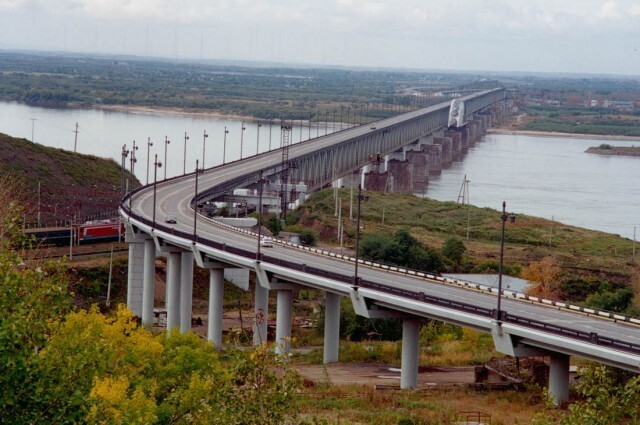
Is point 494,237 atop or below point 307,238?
below

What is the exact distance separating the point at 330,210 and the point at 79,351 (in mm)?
68331

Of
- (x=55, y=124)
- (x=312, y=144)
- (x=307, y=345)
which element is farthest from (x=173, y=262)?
(x=55, y=124)

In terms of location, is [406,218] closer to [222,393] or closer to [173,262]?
[173,262]

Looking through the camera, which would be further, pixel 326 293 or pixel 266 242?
pixel 266 242

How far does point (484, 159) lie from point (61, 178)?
82621mm

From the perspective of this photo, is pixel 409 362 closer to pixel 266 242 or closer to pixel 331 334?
pixel 331 334

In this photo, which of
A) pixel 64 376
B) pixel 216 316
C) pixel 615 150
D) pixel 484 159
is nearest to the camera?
pixel 64 376

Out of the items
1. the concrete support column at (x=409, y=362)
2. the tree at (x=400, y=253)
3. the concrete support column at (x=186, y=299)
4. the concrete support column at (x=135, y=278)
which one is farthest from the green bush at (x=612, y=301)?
the concrete support column at (x=135, y=278)

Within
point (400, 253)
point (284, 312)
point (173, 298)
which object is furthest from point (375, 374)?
point (400, 253)

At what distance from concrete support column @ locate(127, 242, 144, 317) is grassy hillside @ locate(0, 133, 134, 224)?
1499 centimetres

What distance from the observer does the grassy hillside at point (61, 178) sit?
74.8 metres

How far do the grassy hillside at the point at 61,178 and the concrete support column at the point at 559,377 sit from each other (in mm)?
44062

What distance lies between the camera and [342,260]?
4628 cm

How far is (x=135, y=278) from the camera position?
55.0 meters
